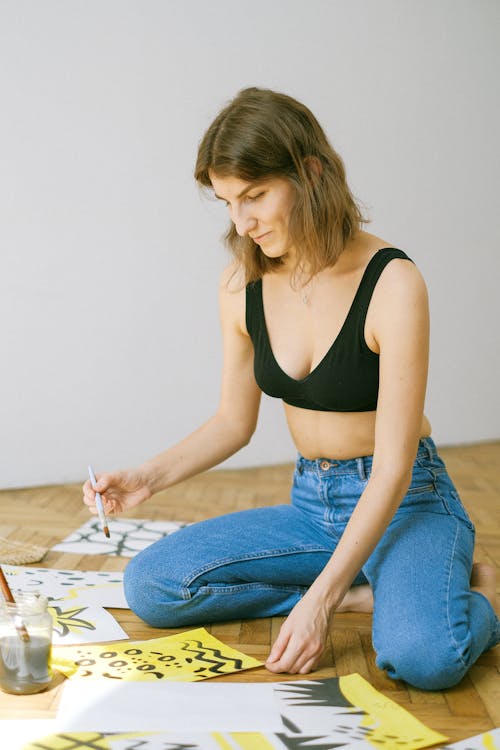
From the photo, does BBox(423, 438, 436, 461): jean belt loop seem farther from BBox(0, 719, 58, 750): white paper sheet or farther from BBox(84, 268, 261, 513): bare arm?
BBox(0, 719, 58, 750): white paper sheet

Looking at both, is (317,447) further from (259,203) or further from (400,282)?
(259,203)

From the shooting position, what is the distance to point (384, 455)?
1.47 m

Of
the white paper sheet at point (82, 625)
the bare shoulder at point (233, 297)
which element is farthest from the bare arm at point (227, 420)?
the white paper sheet at point (82, 625)

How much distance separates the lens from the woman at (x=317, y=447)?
1.43 meters

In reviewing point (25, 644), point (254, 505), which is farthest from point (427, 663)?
point (254, 505)

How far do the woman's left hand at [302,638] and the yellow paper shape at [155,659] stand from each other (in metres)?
0.06

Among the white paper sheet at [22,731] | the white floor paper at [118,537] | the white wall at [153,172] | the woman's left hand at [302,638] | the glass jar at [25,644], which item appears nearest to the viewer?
the white paper sheet at [22,731]

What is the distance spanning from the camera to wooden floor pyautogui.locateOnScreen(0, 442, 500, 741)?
1.34 m

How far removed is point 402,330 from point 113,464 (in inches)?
80.5

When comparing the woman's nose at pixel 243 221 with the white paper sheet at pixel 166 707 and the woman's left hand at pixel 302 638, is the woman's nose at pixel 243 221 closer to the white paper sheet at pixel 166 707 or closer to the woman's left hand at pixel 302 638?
the woman's left hand at pixel 302 638

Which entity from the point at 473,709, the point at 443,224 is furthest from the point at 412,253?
the point at 473,709

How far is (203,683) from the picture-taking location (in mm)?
Answer: 1397

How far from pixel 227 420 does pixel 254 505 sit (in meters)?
1.11

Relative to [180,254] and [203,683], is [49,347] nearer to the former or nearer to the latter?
[180,254]
